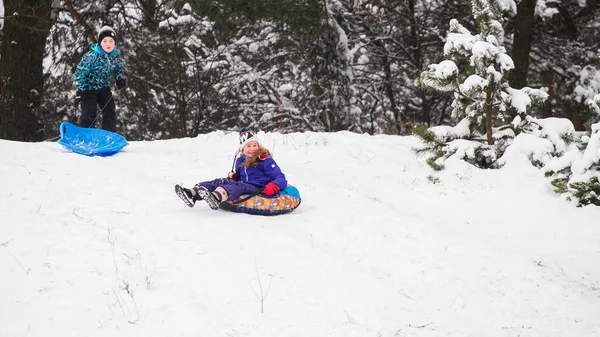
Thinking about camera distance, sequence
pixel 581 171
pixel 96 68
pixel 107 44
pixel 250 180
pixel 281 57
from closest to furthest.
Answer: pixel 250 180 < pixel 581 171 < pixel 107 44 < pixel 96 68 < pixel 281 57

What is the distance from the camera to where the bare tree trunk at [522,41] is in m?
10.1

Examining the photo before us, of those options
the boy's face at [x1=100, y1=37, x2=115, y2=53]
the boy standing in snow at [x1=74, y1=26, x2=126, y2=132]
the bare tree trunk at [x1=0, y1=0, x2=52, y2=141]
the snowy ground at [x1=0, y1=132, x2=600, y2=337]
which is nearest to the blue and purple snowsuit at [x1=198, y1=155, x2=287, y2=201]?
the snowy ground at [x1=0, y1=132, x2=600, y2=337]

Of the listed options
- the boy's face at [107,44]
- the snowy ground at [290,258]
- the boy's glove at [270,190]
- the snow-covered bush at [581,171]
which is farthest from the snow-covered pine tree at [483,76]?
the boy's face at [107,44]

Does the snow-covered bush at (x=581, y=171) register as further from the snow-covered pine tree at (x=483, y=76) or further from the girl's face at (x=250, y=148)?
the girl's face at (x=250, y=148)

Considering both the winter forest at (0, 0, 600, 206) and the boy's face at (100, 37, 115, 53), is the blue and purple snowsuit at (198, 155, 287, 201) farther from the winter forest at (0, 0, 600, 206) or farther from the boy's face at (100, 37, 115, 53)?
the boy's face at (100, 37, 115, 53)

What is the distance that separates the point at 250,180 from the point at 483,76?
3.62 metres

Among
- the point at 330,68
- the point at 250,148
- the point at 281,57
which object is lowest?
the point at 250,148

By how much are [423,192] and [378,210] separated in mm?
1522

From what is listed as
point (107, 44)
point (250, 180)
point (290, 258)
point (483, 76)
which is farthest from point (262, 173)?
point (107, 44)

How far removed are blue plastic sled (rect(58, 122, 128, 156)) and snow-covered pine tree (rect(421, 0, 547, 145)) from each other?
14.6ft

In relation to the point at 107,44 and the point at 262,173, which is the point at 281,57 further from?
the point at 262,173

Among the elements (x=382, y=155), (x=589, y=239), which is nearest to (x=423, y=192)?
(x=382, y=155)

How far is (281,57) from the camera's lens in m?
13.9

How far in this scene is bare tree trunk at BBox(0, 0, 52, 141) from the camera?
9.56 meters
